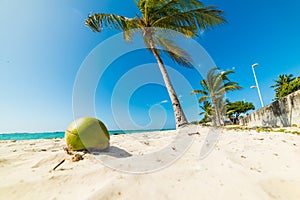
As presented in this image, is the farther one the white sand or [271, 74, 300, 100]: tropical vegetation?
[271, 74, 300, 100]: tropical vegetation

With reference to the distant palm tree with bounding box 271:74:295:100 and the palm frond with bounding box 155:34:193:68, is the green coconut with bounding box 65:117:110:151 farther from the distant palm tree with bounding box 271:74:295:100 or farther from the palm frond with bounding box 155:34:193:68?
the distant palm tree with bounding box 271:74:295:100

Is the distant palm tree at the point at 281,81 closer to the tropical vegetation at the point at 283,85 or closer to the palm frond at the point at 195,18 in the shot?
the tropical vegetation at the point at 283,85

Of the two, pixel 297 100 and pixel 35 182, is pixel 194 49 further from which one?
pixel 35 182

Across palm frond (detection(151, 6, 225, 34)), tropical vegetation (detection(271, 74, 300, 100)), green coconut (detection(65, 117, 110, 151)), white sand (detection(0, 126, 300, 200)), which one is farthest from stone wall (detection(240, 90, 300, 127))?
tropical vegetation (detection(271, 74, 300, 100))

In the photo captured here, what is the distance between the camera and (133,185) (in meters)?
1.15

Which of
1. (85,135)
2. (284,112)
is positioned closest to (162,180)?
(85,135)

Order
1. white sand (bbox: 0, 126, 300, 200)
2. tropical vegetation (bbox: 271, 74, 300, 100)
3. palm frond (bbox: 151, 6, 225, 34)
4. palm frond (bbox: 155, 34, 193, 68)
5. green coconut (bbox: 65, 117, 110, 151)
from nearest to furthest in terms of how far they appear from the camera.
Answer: white sand (bbox: 0, 126, 300, 200), green coconut (bbox: 65, 117, 110, 151), palm frond (bbox: 151, 6, 225, 34), palm frond (bbox: 155, 34, 193, 68), tropical vegetation (bbox: 271, 74, 300, 100)

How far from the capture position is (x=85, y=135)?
205 centimetres

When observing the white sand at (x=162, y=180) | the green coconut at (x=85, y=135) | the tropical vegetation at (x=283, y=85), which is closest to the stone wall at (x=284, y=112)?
the white sand at (x=162, y=180)

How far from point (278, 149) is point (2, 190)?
326cm

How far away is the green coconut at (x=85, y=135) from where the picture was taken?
2.03 meters

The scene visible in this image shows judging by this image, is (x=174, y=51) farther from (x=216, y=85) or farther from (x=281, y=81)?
(x=281, y=81)

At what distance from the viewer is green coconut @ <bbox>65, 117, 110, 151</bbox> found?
2.03 m

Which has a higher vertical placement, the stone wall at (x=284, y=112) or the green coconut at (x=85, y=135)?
the stone wall at (x=284, y=112)
